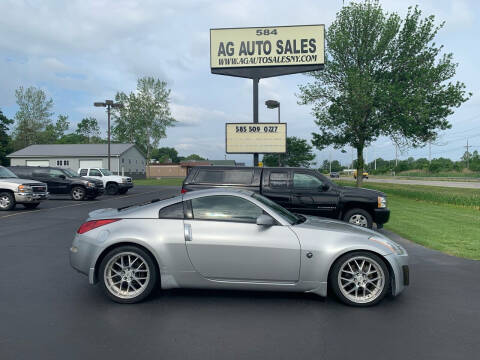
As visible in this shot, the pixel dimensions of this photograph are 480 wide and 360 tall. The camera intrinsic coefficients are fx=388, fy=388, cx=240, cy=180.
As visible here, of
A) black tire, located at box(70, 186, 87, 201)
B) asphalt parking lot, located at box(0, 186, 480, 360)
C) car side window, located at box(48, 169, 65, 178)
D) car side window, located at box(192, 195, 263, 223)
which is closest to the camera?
asphalt parking lot, located at box(0, 186, 480, 360)

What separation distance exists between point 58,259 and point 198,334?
4.50 m

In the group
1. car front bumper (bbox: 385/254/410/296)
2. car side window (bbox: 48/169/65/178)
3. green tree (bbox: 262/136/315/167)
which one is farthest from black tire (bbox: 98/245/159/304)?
green tree (bbox: 262/136/315/167)

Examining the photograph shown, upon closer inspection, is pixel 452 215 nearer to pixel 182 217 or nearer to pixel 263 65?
pixel 263 65

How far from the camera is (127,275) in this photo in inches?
190

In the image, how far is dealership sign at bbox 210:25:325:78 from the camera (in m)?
18.6

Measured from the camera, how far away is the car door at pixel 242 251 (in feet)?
15.2

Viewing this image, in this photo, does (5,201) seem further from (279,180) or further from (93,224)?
(93,224)

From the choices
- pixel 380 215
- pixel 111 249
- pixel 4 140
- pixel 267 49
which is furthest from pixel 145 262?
pixel 4 140

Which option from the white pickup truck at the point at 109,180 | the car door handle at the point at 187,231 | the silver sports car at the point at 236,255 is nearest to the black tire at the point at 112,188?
the white pickup truck at the point at 109,180

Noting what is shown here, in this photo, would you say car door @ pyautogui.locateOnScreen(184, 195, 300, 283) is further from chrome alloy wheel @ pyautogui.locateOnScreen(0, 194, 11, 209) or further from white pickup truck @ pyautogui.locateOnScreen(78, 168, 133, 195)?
white pickup truck @ pyautogui.locateOnScreen(78, 168, 133, 195)

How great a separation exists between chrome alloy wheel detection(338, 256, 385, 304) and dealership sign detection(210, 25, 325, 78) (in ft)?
50.3

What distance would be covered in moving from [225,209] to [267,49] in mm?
15411

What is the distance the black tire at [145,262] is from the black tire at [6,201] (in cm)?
1309

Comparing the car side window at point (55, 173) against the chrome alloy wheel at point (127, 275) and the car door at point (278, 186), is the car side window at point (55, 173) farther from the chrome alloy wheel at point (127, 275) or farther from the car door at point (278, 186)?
the chrome alloy wheel at point (127, 275)
